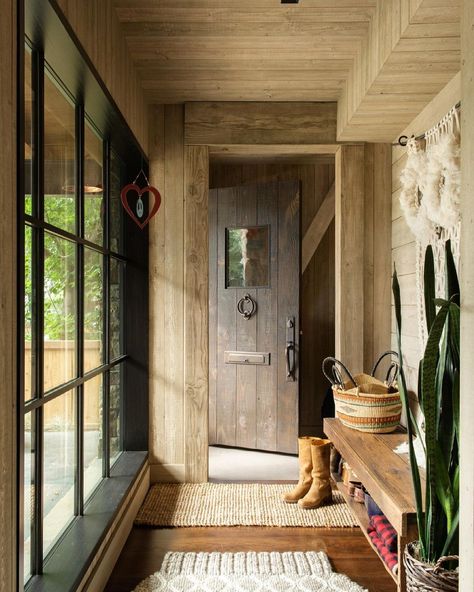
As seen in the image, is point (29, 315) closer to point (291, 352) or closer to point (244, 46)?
point (244, 46)

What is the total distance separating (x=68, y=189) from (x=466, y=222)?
5.12ft

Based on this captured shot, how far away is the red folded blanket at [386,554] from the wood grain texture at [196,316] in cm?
145

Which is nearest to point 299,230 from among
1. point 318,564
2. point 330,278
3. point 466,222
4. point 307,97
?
point 330,278

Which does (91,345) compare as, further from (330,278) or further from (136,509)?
(330,278)

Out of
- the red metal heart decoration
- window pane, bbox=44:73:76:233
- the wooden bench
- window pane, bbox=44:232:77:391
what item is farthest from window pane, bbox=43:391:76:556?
the wooden bench

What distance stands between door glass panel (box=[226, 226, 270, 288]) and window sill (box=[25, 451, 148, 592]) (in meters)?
1.74

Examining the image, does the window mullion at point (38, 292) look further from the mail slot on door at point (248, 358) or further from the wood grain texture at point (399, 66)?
the mail slot on door at point (248, 358)

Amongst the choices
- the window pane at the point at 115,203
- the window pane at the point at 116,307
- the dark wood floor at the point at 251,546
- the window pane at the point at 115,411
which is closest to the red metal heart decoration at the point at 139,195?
the window pane at the point at 115,203

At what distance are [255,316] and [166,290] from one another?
1017 mm

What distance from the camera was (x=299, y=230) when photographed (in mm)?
4105

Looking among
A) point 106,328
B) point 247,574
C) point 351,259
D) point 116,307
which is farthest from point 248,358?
point 247,574

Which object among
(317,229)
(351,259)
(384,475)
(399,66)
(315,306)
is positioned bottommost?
(384,475)

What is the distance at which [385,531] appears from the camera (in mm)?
2180

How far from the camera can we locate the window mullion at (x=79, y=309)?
233 centimetres
